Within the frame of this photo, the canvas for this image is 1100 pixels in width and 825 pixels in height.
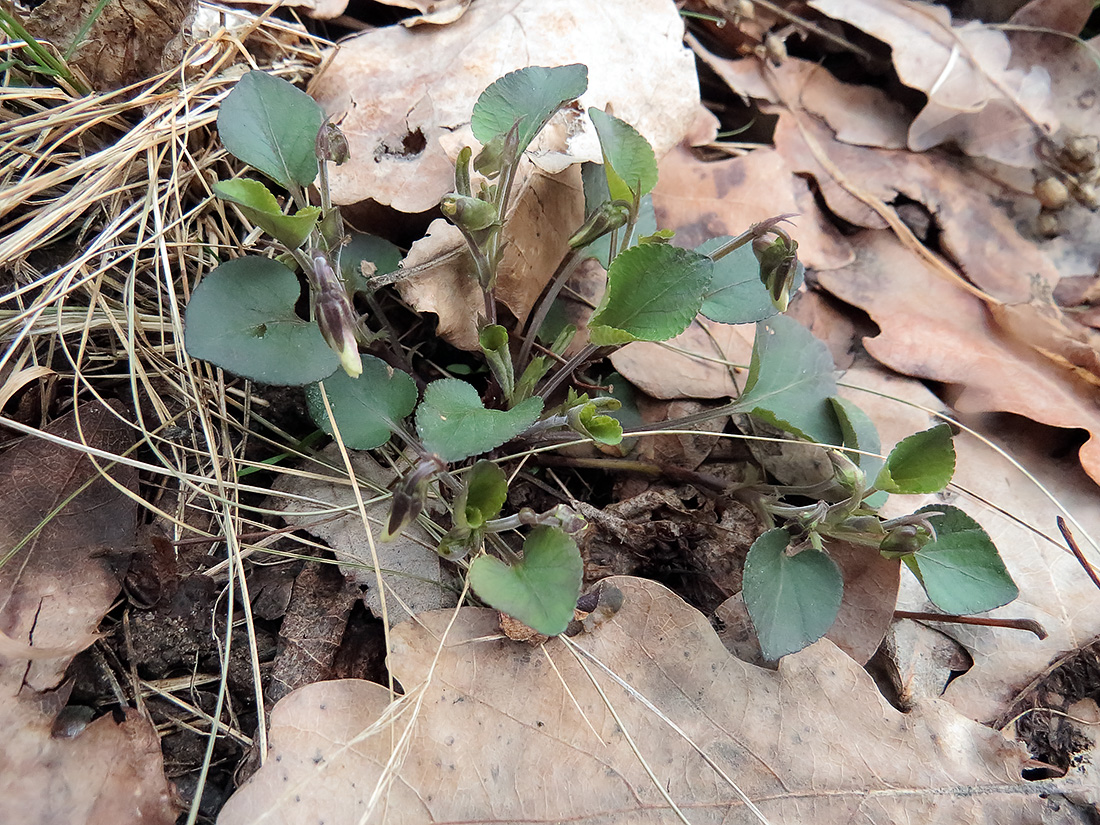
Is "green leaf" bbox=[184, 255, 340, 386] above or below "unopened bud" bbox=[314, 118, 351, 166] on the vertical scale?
below

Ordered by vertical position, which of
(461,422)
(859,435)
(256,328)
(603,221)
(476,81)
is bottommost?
(859,435)

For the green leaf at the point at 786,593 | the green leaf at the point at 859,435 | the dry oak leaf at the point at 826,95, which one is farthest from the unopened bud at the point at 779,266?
the dry oak leaf at the point at 826,95

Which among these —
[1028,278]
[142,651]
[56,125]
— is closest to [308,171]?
[56,125]

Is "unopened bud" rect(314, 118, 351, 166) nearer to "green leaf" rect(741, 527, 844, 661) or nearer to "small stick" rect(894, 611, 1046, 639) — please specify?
"green leaf" rect(741, 527, 844, 661)

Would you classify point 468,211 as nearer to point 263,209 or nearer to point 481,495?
point 263,209

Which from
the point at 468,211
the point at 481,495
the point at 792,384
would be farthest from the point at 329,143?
the point at 792,384

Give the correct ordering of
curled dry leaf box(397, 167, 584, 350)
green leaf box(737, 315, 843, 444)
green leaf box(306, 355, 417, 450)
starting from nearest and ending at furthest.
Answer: green leaf box(306, 355, 417, 450), curled dry leaf box(397, 167, 584, 350), green leaf box(737, 315, 843, 444)

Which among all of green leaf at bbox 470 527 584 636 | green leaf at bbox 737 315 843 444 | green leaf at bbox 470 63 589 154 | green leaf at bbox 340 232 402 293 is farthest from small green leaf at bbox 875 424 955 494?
green leaf at bbox 340 232 402 293
